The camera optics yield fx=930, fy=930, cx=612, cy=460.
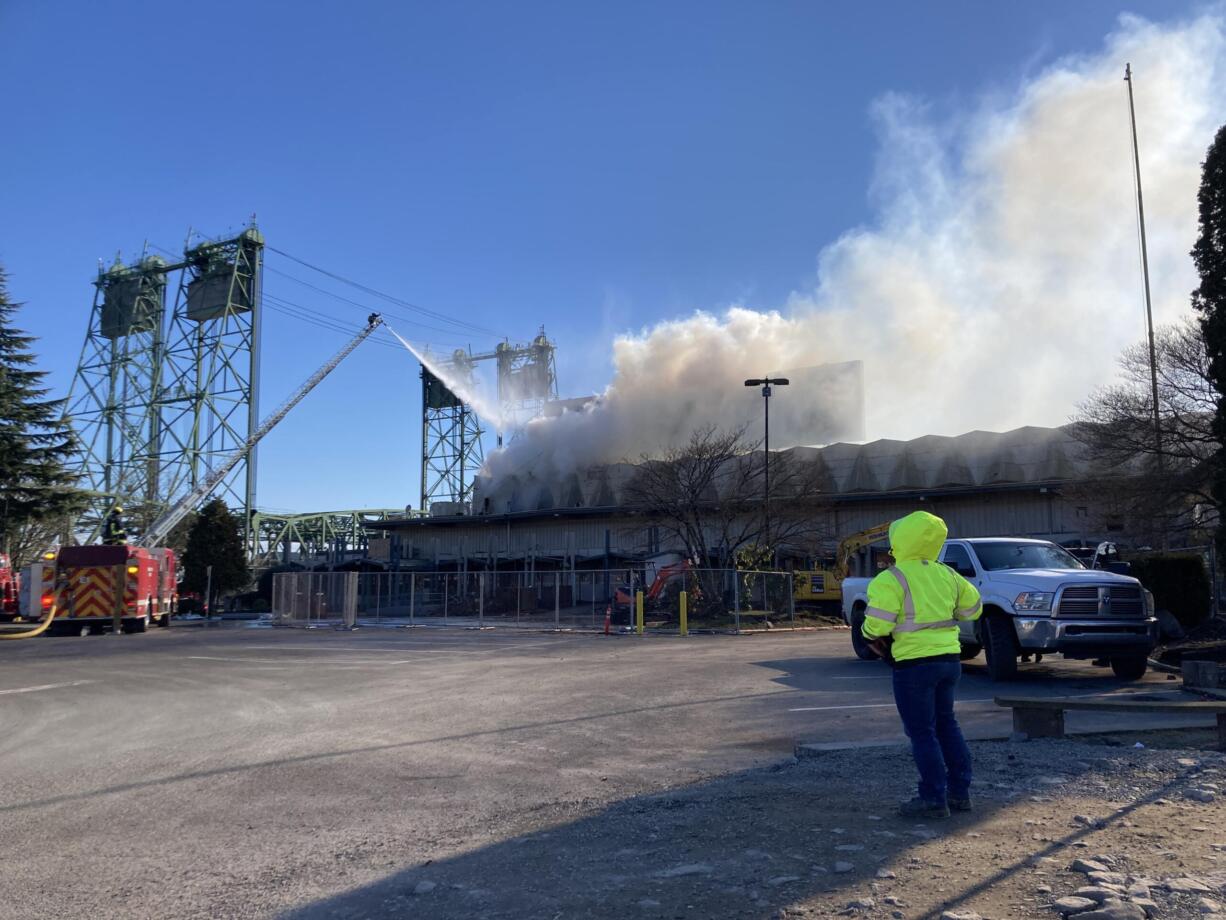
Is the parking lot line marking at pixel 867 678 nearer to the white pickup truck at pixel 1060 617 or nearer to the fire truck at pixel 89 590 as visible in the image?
the white pickup truck at pixel 1060 617

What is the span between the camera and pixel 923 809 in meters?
5.04

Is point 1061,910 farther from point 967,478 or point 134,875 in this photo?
point 967,478

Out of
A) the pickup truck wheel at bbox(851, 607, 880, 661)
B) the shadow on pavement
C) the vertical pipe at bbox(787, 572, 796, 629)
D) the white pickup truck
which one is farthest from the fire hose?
the shadow on pavement

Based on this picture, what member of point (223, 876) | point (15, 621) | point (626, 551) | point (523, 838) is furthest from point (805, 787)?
point (626, 551)

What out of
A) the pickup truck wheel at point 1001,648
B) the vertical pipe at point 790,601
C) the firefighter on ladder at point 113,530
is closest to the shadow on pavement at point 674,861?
the pickup truck wheel at point 1001,648

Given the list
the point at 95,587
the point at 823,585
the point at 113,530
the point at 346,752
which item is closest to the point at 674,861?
the point at 346,752

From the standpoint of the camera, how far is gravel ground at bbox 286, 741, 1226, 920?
387 cm

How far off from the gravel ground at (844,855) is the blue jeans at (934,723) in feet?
0.75

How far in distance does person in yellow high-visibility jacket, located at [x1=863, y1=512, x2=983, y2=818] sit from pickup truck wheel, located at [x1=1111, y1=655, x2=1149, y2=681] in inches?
324

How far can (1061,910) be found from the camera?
3689mm

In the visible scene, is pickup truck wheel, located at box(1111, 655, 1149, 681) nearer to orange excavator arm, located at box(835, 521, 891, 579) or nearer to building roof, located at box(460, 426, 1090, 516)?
orange excavator arm, located at box(835, 521, 891, 579)

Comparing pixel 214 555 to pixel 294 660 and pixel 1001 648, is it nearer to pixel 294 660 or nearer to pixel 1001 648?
pixel 294 660

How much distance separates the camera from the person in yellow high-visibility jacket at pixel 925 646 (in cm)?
515

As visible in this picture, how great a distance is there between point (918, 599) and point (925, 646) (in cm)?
27
